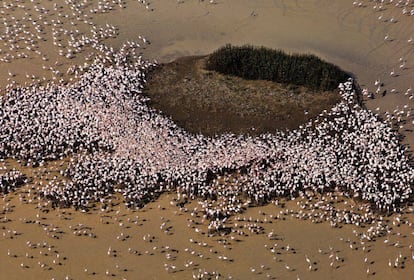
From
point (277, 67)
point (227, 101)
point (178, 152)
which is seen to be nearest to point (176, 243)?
point (178, 152)

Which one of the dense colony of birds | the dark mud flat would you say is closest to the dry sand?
the dense colony of birds

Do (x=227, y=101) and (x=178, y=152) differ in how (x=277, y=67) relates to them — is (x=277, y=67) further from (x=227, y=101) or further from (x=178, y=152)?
(x=178, y=152)

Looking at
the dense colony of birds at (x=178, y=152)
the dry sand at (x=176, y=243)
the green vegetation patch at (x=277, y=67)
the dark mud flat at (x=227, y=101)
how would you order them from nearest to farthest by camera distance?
the dry sand at (x=176, y=243), the dense colony of birds at (x=178, y=152), the dark mud flat at (x=227, y=101), the green vegetation patch at (x=277, y=67)

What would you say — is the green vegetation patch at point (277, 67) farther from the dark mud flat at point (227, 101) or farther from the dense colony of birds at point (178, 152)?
the dense colony of birds at point (178, 152)

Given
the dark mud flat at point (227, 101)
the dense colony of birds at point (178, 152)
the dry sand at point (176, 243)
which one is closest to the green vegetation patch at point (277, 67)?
the dark mud flat at point (227, 101)

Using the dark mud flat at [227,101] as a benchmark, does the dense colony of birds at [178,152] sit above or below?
below

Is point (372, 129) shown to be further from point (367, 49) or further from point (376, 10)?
point (376, 10)

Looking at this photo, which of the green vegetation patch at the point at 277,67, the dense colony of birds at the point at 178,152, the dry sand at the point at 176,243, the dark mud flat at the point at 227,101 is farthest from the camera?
the green vegetation patch at the point at 277,67

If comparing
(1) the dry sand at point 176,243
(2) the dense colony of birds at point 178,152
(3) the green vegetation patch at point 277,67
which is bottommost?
(1) the dry sand at point 176,243
